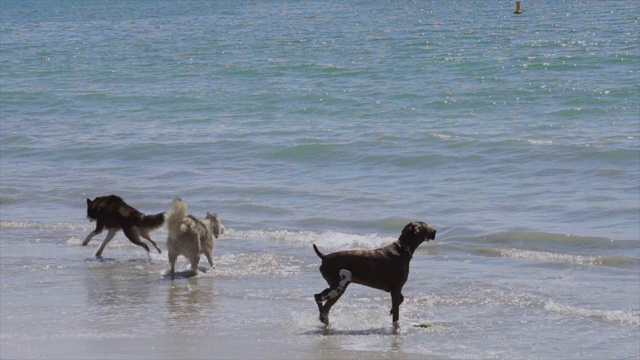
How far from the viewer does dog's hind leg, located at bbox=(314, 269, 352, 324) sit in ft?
29.6

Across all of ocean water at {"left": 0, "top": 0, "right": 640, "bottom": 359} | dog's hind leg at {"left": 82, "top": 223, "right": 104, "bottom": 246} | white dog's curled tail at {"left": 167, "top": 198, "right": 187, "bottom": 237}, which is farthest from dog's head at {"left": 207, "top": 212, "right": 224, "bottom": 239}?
dog's hind leg at {"left": 82, "top": 223, "right": 104, "bottom": 246}

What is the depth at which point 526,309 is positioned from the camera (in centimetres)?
966

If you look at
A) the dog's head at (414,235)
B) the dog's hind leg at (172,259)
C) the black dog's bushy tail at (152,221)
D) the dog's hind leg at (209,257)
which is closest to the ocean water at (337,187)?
the dog's hind leg at (209,257)

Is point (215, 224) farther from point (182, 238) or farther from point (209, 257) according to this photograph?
point (182, 238)

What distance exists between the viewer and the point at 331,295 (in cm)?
906

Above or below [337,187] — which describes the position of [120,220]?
above

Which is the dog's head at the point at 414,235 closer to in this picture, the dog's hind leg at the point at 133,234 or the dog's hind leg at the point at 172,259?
the dog's hind leg at the point at 172,259

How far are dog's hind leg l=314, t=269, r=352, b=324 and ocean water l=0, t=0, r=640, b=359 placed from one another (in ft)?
0.50

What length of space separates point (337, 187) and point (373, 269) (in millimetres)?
7299

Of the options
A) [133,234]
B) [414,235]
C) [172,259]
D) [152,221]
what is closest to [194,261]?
[172,259]

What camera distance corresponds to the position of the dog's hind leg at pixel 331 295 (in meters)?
9.03

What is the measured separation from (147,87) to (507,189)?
1515 centimetres

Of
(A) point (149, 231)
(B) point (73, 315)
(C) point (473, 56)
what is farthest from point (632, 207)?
(C) point (473, 56)

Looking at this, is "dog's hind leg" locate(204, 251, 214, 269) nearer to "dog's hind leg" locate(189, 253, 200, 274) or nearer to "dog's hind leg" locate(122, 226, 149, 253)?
"dog's hind leg" locate(189, 253, 200, 274)
